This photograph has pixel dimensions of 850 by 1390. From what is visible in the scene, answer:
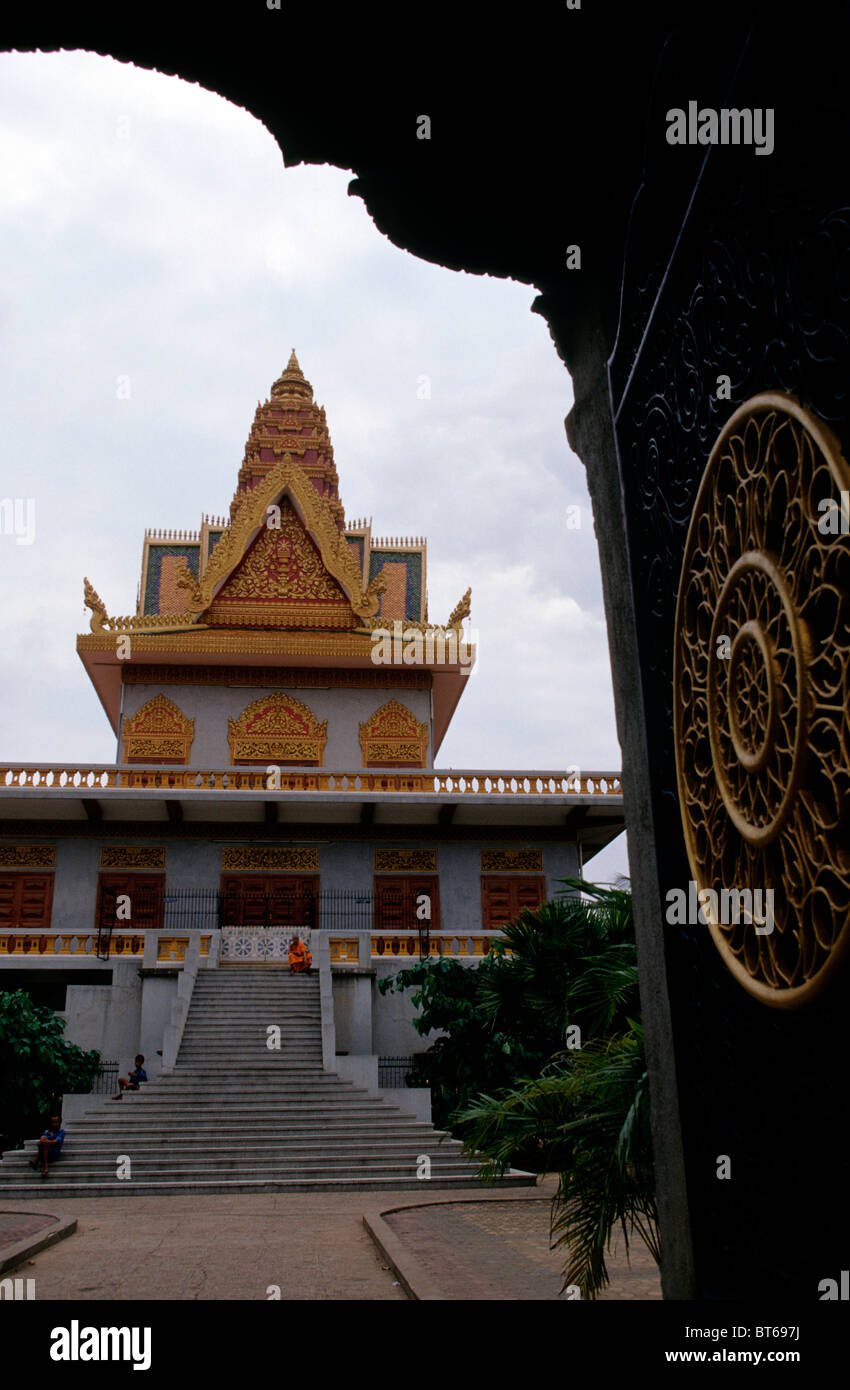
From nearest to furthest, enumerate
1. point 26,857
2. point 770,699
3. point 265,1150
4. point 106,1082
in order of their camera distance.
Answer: point 770,699, point 265,1150, point 106,1082, point 26,857

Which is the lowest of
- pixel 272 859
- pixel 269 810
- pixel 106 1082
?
pixel 106 1082

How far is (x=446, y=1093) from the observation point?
15352 millimetres

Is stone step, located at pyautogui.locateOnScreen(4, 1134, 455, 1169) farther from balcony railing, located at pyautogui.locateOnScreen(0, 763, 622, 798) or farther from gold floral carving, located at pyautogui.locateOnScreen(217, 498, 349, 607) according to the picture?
gold floral carving, located at pyautogui.locateOnScreen(217, 498, 349, 607)

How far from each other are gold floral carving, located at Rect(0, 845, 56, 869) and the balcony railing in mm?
1944

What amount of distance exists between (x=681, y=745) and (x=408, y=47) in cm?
224

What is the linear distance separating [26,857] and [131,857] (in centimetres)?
203

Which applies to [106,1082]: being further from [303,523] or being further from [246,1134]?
[303,523]

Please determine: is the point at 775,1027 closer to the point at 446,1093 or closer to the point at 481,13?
the point at 481,13

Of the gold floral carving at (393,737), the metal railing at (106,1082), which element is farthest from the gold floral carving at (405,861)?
the metal railing at (106,1082)

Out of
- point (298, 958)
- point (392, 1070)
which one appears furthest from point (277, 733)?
point (392, 1070)

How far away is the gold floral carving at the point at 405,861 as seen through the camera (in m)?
23.2

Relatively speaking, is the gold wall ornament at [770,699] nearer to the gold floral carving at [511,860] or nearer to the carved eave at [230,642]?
the gold floral carving at [511,860]

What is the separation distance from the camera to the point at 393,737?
81.7 ft

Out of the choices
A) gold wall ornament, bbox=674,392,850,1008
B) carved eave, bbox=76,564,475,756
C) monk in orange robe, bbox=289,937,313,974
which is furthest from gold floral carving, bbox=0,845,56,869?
gold wall ornament, bbox=674,392,850,1008
